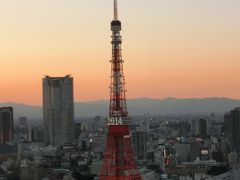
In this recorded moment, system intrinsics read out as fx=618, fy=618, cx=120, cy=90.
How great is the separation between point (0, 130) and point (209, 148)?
1483 cm

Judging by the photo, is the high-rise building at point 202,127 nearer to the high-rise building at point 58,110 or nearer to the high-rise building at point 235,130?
the high-rise building at point 58,110

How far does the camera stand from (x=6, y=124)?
4041 cm

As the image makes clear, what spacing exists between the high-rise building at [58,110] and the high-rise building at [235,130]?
10.9 m

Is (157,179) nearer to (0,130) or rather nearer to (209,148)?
(209,148)

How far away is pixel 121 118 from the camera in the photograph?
23.5ft

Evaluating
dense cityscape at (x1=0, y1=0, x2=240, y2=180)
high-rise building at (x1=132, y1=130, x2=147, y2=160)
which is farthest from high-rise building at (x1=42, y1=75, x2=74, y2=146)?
high-rise building at (x1=132, y1=130, x2=147, y2=160)

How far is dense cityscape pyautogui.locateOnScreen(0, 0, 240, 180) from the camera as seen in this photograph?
7.13 metres

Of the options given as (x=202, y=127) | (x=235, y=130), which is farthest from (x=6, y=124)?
(x=235, y=130)

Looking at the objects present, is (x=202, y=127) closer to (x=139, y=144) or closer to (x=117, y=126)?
(x=139, y=144)

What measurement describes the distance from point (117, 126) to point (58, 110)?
1408 inches

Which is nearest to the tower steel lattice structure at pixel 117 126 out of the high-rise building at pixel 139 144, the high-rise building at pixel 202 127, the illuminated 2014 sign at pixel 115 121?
the illuminated 2014 sign at pixel 115 121

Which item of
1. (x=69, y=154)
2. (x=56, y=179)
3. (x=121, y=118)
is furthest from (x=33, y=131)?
(x=121, y=118)

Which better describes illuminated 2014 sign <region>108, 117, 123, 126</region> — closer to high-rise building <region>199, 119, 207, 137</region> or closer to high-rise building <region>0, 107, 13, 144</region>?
high-rise building <region>0, 107, 13, 144</region>

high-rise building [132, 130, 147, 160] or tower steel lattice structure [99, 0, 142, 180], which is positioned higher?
tower steel lattice structure [99, 0, 142, 180]
